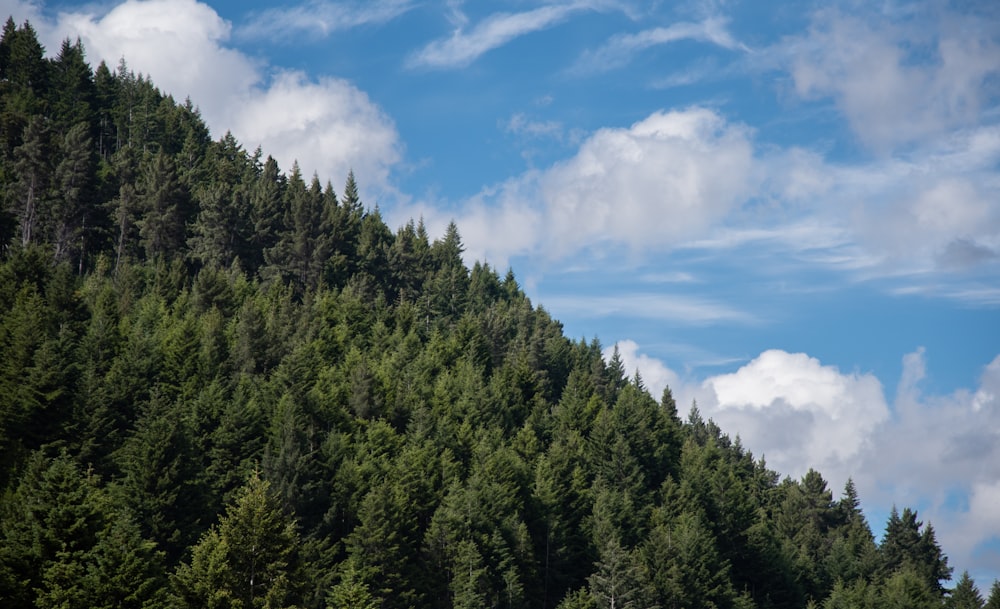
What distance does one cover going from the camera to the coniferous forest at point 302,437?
46750 mm

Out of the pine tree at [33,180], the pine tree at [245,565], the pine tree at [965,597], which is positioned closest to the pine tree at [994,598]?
the pine tree at [965,597]

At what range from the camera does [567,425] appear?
113 metres

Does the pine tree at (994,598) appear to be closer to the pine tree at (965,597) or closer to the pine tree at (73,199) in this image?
the pine tree at (965,597)

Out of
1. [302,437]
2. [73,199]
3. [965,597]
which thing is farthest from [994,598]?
[73,199]

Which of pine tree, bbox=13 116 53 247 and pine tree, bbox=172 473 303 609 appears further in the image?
pine tree, bbox=13 116 53 247

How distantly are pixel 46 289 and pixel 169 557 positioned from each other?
3917 cm

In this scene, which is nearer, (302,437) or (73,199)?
(302,437)

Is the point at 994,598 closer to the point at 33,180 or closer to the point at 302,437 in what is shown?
the point at 302,437

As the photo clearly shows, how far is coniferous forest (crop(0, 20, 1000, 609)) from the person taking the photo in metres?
46.8

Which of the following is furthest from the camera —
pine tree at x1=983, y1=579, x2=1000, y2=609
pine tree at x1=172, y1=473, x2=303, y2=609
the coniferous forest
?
pine tree at x1=983, y1=579, x2=1000, y2=609

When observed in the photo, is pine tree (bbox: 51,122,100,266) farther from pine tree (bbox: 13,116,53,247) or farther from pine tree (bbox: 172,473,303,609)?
pine tree (bbox: 172,473,303,609)

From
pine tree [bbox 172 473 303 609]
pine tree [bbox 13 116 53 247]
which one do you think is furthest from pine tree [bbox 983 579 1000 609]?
pine tree [bbox 13 116 53 247]

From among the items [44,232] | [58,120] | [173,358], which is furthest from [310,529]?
[58,120]

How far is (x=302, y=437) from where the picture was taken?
2739 inches
